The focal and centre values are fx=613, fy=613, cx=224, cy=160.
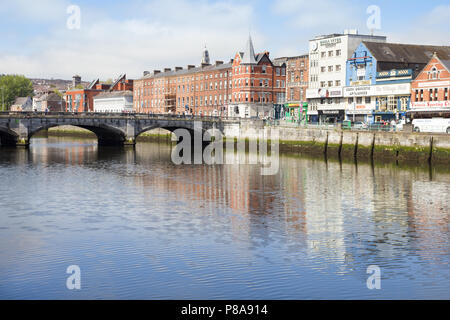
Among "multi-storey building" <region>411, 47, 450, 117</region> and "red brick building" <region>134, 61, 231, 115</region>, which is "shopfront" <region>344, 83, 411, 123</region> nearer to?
"multi-storey building" <region>411, 47, 450, 117</region>

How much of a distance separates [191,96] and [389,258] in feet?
368

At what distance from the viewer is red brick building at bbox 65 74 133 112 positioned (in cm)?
17812

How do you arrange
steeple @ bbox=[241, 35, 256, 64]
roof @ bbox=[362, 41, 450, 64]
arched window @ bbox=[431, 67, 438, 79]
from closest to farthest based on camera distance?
arched window @ bbox=[431, 67, 438, 79]
roof @ bbox=[362, 41, 450, 64]
steeple @ bbox=[241, 35, 256, 64]

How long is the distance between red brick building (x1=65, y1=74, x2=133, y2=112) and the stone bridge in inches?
3151

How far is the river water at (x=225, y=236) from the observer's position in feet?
66.9

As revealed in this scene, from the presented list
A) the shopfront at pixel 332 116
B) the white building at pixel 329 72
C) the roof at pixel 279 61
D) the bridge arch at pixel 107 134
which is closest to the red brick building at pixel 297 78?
the white building at pixel 329 72

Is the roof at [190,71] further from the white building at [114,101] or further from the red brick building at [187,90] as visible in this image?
the white building at [114,101]

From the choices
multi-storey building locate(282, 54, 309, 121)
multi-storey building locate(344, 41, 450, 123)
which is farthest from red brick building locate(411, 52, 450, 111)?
multi-storey building locate(282, 54, 309, 121)

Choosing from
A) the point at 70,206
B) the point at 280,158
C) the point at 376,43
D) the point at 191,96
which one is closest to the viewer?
the point at 70,206

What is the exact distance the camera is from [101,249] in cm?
2520

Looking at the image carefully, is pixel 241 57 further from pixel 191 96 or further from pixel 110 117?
pixel 110 117
